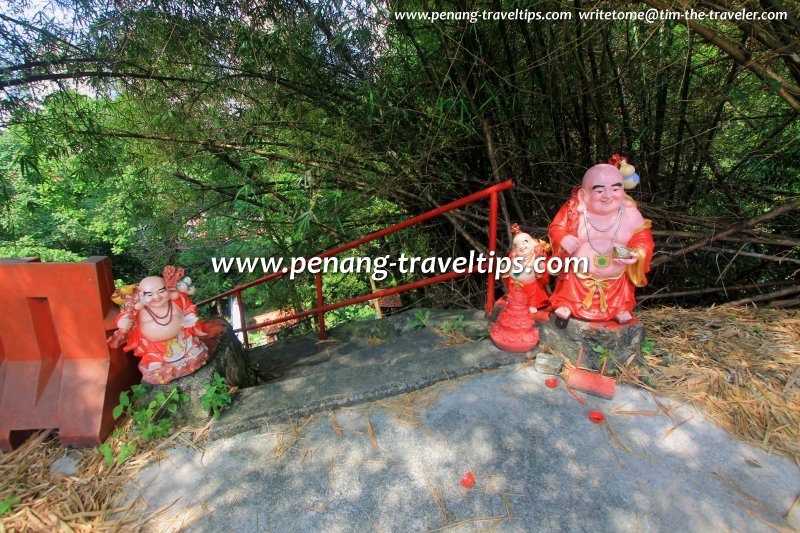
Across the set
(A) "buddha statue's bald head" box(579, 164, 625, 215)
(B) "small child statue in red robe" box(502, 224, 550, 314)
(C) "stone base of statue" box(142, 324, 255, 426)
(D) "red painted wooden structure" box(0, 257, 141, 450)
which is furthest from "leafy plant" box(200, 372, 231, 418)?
(A) "buddha statue's bald head" box(579, 164, 625, 215)

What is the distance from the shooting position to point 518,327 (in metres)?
2.47

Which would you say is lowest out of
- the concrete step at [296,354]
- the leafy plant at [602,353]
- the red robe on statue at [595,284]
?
the concrete step at [296,354]

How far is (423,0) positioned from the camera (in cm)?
253

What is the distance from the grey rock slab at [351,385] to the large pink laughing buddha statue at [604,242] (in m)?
0.53

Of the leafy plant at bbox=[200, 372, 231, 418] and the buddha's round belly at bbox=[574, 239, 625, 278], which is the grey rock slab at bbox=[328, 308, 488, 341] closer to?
the buddha's round belly at bbox=[574, 239, 625, 278]

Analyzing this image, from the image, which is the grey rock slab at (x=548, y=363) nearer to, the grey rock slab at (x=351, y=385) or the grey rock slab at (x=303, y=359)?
the grey rock slab at (x=351, y=385)

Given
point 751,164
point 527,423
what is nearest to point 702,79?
point 751,164

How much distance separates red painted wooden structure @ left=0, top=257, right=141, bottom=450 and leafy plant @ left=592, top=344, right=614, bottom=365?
256 cm

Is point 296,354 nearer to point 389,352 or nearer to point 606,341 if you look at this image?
point 389,352

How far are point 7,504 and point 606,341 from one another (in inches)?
111

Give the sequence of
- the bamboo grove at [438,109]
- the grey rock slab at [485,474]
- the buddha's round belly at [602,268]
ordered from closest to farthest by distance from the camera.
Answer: the grey rock slab at [485,474]
the buddha's round belly at [602,268]
the bamboo grove at [438,109]

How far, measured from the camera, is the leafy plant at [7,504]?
1634 millimetres

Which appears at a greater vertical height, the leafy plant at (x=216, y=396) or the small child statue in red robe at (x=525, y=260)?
the small child statue in red robe at (x=525, y=260)

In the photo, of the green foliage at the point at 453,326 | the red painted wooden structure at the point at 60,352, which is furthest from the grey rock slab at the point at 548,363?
the red painted wooden structure at the point at 60,352
